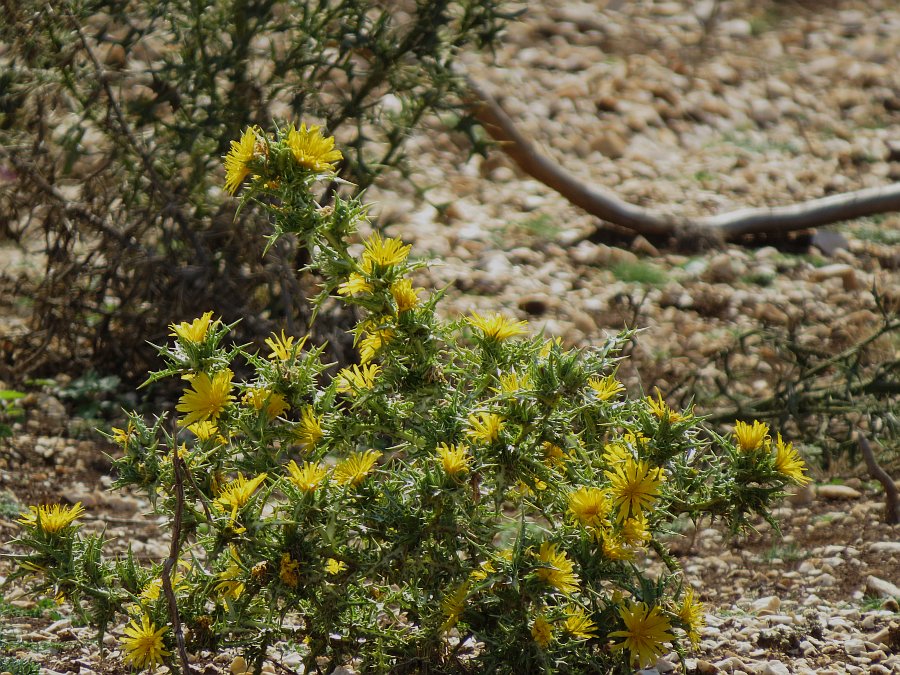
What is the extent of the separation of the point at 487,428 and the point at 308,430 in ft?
1.29

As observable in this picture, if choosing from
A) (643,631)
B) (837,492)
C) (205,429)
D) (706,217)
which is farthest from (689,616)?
(706,217)

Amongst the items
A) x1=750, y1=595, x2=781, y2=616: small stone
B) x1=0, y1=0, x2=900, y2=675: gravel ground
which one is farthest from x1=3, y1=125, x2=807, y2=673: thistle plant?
x1=750, y1=595, x2=781, y2=616: small stone

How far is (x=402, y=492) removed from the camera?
2242 millimetres

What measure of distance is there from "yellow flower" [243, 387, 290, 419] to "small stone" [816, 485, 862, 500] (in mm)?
2348

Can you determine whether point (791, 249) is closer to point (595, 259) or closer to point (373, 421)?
point (595, 259)

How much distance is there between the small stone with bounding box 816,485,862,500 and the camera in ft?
12.9

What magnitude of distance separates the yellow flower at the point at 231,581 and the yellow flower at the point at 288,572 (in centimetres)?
8

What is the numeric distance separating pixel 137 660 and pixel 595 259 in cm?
413

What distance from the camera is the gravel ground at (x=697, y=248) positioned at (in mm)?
3111

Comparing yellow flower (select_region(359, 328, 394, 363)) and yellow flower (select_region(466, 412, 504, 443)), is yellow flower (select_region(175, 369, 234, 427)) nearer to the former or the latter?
yellow flower (select_region(359, 328, 394, 363))

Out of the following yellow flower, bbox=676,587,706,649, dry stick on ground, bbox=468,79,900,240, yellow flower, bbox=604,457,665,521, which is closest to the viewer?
yellow flower, bbox=604,457,665,521

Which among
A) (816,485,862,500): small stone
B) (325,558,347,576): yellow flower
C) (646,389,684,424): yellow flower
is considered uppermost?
(646,389,684,424): yellow flower

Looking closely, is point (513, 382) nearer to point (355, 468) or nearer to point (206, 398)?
point (355, 468)

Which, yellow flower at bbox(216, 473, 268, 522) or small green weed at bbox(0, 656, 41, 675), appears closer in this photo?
yellow flower at bbox(216, 473, 268, 522)
